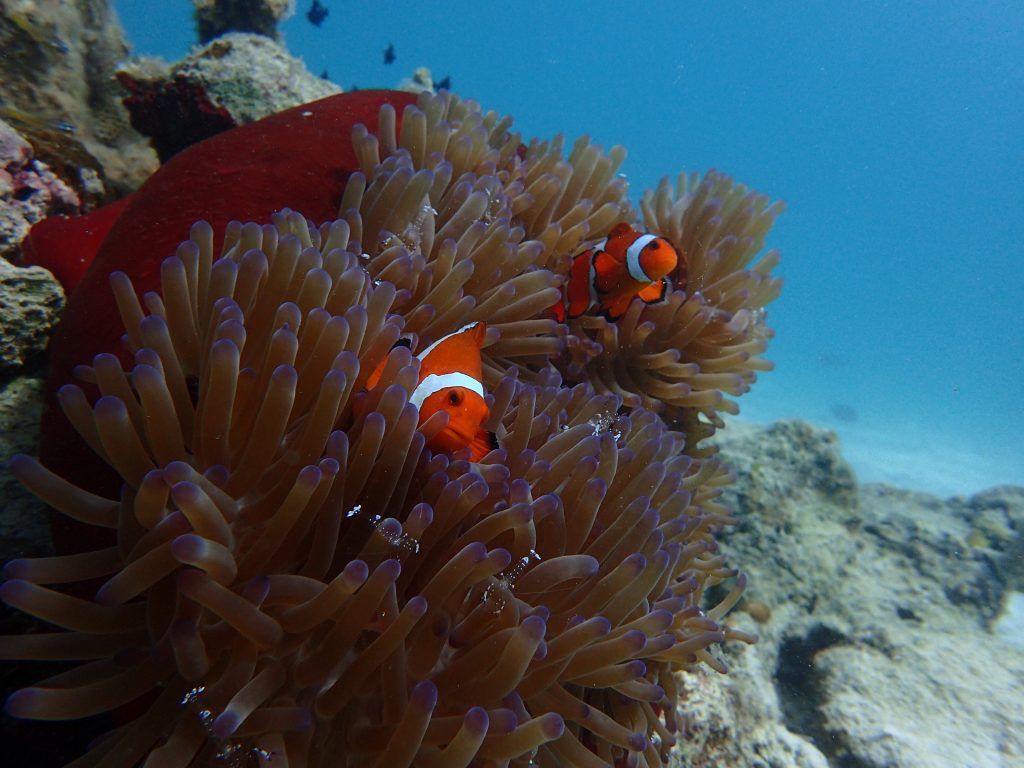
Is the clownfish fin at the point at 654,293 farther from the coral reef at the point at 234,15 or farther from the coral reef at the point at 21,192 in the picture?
the coral reef at the point at 234,15

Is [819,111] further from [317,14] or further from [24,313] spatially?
[24,313]

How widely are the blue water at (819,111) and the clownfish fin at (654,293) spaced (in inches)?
2430

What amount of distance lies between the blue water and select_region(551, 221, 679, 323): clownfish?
61.9 meters

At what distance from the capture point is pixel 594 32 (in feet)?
336

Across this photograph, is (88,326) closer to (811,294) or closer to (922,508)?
(922,508)

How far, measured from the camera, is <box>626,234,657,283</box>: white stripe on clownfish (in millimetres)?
2295

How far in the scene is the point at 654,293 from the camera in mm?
2520

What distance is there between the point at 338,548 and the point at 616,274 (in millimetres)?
1498

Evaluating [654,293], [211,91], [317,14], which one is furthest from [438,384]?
[317,14]

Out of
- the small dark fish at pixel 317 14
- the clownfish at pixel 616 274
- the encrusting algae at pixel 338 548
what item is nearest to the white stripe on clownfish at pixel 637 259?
the clownfish at pixel 616 274

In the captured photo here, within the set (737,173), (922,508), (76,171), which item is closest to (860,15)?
(737,173)

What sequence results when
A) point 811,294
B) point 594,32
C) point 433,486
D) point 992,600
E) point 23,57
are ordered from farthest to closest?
point 594,32 < point 811,294 < point 992,600 < point 23,57 < point 433,486

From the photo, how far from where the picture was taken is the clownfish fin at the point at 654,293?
2.49 metres

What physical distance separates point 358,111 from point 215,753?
2.45 m
